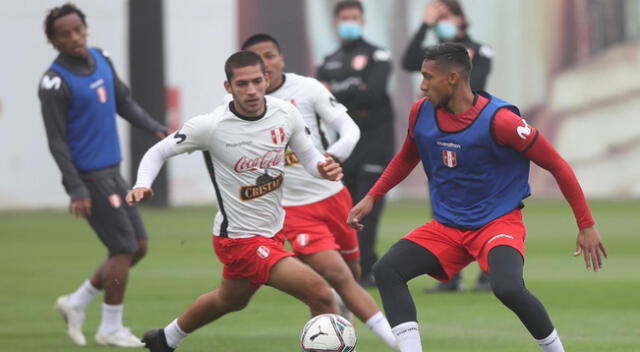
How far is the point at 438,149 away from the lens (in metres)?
7.95

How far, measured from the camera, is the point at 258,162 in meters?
8.36

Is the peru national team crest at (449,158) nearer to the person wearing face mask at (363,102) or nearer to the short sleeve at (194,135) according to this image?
the short sleeve at (194,135)

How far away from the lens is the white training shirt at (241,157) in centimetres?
832

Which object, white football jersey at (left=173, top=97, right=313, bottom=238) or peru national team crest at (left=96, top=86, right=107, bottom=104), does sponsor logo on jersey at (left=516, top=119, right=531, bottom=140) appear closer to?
white football jersey at (left=173, top=97, right=313, bottom=238)

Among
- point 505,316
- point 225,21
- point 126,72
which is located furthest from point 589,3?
point 505,316

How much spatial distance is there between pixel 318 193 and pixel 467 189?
6.79ft

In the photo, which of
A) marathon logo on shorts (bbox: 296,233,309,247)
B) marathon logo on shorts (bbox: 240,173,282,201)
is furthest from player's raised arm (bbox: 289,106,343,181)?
marathon logo on shorts (bbox: 296,233,309,247)

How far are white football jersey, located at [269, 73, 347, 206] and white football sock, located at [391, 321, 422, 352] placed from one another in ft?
6.88

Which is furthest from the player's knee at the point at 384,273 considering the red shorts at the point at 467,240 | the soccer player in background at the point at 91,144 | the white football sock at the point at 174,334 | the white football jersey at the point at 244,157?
the soccer player in background at the point at 91,144

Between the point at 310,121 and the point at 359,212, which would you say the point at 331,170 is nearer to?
the point at 359,212

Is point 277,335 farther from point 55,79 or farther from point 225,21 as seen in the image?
point 225,21

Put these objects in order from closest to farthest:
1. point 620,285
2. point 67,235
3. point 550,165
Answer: point 550,165 < point 620,285 < point 67,235

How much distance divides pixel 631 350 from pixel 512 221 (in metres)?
1.94

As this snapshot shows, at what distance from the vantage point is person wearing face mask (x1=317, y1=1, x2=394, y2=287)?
43.2 ft
